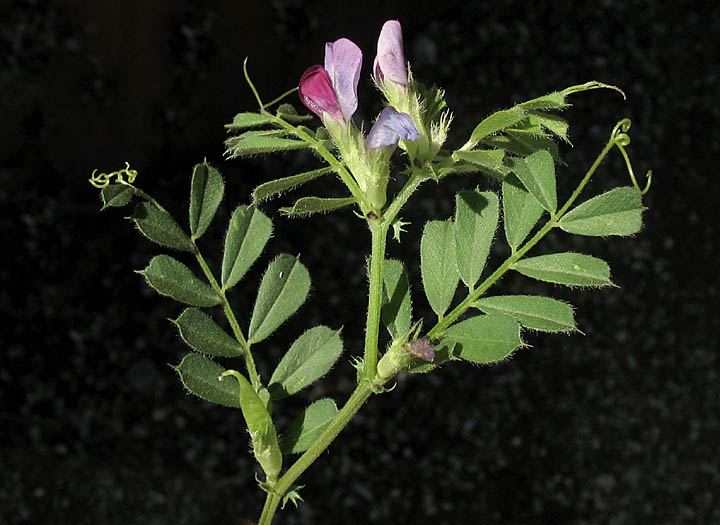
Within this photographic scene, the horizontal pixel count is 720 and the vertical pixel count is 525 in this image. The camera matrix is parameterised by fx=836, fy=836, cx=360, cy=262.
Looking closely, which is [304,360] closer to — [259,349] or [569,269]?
[569,269]

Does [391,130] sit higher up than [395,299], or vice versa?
[391,130]

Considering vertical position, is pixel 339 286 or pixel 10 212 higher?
pixel 10 212

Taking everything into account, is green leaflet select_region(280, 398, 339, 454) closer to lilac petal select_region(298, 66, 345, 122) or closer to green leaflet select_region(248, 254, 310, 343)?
green leaflet select_region(248, 254, 310, 343)

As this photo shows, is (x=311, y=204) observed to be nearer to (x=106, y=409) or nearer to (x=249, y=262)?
(x=249, y=262)

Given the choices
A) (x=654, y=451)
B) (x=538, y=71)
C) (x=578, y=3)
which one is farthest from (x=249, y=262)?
(x=578, y=3)

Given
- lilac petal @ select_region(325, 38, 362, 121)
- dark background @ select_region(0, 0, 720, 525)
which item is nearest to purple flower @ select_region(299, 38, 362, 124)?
lilac petal @ select_region(325, 38, 362, 121)

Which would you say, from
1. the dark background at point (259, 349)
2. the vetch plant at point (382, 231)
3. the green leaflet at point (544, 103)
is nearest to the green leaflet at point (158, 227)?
the vetch plant at point (382, 231)

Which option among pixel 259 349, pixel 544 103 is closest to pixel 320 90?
pixel 544 103
